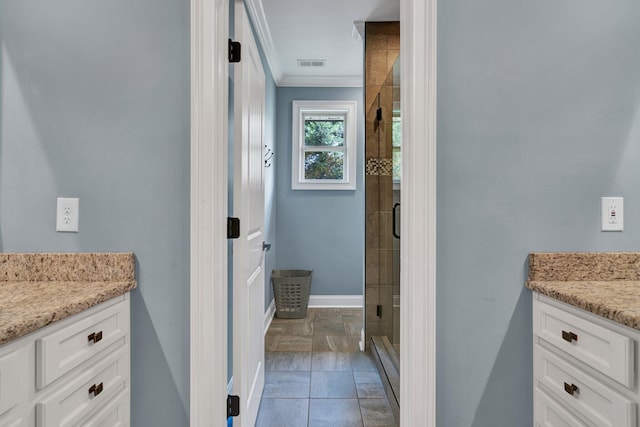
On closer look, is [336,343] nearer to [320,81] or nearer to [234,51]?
[234,51]

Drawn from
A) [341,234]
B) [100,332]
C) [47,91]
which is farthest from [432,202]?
[341,234]

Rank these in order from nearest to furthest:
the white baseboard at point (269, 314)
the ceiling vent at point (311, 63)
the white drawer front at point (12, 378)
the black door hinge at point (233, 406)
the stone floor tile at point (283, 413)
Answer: the white drawer front at point (12, 378), the black door hinge at point (233, 406), the stone floor tile at point (283, 413), the white baseboard at point (269, 314), the ceiling vent at point (311, 63)

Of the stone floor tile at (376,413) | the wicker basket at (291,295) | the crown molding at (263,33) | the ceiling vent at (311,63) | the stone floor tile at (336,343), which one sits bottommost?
the stone floor tile at (376,413)

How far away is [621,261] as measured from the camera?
4.47 feet

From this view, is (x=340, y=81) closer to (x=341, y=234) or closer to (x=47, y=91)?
(x=341, y=234)

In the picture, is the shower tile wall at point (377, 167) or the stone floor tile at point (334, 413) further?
the shower tile wall at point (377, 167)

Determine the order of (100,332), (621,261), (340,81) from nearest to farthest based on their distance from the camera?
(100,332) < (621,261) < (340,81)

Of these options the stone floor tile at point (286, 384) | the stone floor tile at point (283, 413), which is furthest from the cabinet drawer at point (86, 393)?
the stone floor tile at point (286, 384)

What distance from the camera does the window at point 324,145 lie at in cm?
455

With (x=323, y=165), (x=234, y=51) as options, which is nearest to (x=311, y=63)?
(x=323, y=165)

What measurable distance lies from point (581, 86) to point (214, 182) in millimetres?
1390

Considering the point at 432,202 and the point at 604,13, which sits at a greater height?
the point at 604,13

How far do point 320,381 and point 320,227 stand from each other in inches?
87.0

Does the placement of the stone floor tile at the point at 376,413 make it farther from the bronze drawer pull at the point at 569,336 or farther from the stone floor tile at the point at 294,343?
the bronze drawer pull at the point at 569,336
